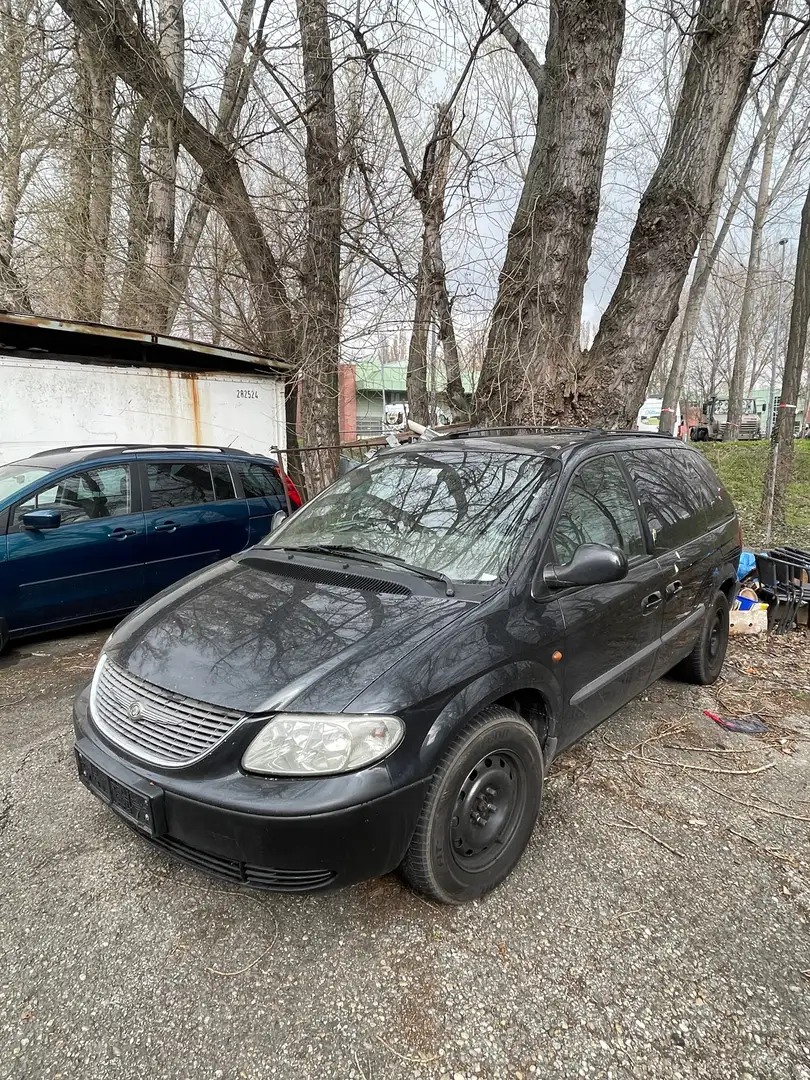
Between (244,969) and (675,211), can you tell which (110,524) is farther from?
(675,211)

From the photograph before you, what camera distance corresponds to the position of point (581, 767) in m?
3.21

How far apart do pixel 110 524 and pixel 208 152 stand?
583cm

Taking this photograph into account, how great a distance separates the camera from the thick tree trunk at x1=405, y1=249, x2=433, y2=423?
8.15m

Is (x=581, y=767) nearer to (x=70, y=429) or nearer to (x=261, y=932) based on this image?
(x=261, y=932)

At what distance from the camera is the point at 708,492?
162 inches

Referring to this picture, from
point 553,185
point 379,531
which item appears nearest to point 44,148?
point 553,185

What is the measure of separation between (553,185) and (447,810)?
6.14 meters

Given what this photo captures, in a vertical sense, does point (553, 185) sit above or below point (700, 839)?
above

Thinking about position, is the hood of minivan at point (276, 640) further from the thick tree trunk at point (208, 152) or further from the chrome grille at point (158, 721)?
the thick tree trunk at point (208, 152)

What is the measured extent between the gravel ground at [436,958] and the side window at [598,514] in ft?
4.13

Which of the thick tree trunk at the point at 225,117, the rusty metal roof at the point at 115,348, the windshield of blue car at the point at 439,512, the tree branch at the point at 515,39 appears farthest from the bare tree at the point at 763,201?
the windshield of blue car at the point at 439,512

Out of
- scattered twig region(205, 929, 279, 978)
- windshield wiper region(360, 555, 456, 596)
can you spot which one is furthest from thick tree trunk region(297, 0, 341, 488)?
scattered twig region(205, 929, 279, 978)

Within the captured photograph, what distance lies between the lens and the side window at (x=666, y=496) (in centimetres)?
337

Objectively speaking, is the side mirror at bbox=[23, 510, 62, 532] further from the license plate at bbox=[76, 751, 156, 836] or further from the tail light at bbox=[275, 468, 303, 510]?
the license plate at bbox=[76, 751, 156, 836]
